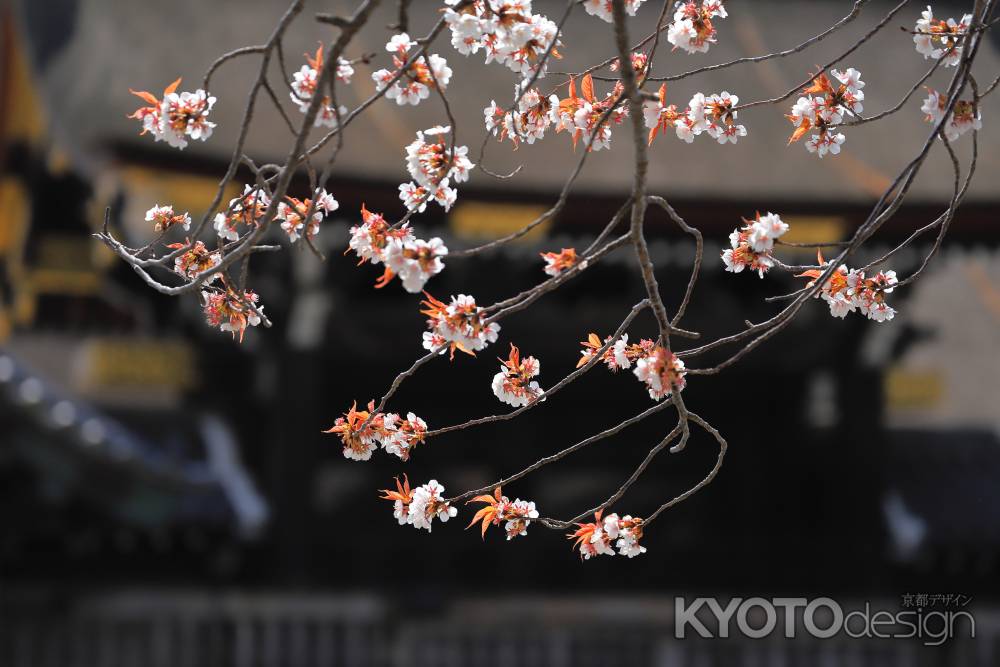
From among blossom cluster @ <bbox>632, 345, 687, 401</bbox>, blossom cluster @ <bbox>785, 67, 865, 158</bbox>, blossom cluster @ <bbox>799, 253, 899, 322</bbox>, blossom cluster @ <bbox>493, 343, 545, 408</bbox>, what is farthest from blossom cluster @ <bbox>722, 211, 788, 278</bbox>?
blossom cluster @ <bbox>493, 343, 545, 408</bbox>

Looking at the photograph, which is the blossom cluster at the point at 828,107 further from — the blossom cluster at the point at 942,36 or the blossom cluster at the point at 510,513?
the blossom cluster at the point at 510,513

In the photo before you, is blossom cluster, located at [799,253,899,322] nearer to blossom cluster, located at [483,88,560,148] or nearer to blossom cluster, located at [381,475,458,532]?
blossom cluster, located at [483,88,560,148]

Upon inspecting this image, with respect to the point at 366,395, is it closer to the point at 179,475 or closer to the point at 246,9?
the point at 179,475

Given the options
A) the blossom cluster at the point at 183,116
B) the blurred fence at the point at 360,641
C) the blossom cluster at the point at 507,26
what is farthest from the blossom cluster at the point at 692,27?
the blurred fence at the point at 360,641

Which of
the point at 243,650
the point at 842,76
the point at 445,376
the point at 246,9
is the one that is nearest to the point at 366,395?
the point at 445,376

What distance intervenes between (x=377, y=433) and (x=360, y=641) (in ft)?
17.9

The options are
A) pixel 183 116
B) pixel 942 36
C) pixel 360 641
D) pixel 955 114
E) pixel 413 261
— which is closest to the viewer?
pixel 413 261

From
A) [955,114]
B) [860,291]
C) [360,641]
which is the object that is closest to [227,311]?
[860,291]

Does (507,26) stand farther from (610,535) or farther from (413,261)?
(610,535)

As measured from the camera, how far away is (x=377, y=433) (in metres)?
3.17

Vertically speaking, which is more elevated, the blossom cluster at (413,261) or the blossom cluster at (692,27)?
the blossom cluster at (692,27)

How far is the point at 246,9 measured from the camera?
9.01 meters

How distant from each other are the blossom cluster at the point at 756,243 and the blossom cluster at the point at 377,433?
801 millimetres

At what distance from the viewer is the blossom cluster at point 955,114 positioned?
9.68 ft
